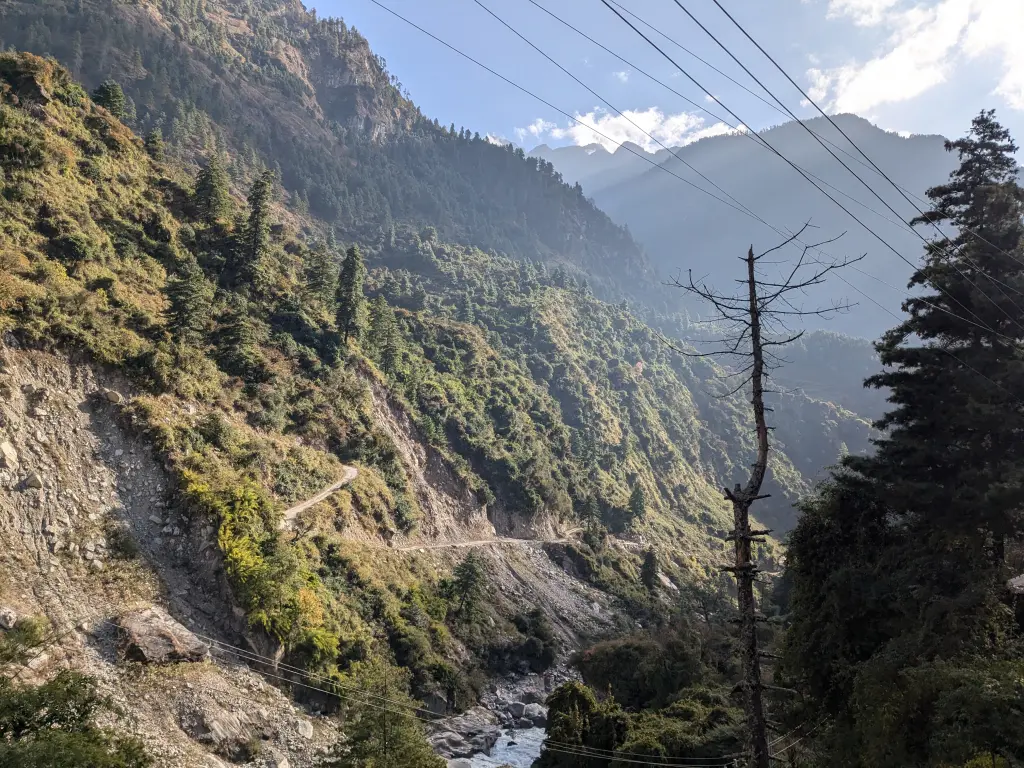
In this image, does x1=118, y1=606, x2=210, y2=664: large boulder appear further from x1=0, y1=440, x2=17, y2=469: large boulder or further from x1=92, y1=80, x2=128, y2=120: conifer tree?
x1=92, y1=80, x2=128, y2=120: conifer tree

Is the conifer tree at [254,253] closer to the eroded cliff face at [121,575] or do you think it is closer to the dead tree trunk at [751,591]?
the eroded cliff face at [121,575]

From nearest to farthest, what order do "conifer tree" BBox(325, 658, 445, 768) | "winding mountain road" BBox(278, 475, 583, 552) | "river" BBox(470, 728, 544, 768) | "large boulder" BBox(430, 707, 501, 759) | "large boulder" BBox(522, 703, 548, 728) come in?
1. "conifer tree" BBox(325, 658, 445, 768)
2. "river" BBox(470, 728, 544, 768)
3. "large boulder" BBox(430, 707, 501, 759)
4. "large boulder" BBox(522, 703, 548, 728)
5. "winding mountain road" BBox(278, 475, 583, 552)

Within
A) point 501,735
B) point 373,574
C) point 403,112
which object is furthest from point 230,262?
point 403,112

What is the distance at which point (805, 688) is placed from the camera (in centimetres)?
1631

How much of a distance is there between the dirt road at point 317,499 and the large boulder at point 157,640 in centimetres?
901

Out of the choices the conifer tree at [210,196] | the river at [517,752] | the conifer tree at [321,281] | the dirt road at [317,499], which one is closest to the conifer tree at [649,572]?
the river at [517,752]

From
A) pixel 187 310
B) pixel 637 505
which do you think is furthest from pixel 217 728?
pixel 637 505

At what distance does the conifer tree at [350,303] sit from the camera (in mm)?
57281

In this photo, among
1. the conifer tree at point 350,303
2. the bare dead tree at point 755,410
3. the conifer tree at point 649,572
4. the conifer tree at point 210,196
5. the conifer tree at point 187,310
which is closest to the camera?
the bare dead tree at point 755,410

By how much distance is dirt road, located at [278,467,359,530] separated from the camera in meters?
36.2

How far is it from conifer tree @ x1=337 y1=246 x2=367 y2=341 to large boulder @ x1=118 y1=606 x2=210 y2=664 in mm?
33955

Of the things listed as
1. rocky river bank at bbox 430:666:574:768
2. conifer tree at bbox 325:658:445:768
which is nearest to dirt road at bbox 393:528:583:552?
rocky river bank at bbox 430:666:574:768

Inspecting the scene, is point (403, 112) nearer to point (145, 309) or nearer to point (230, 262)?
point (230, 262)

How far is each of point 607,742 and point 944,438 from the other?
19.6 meters
